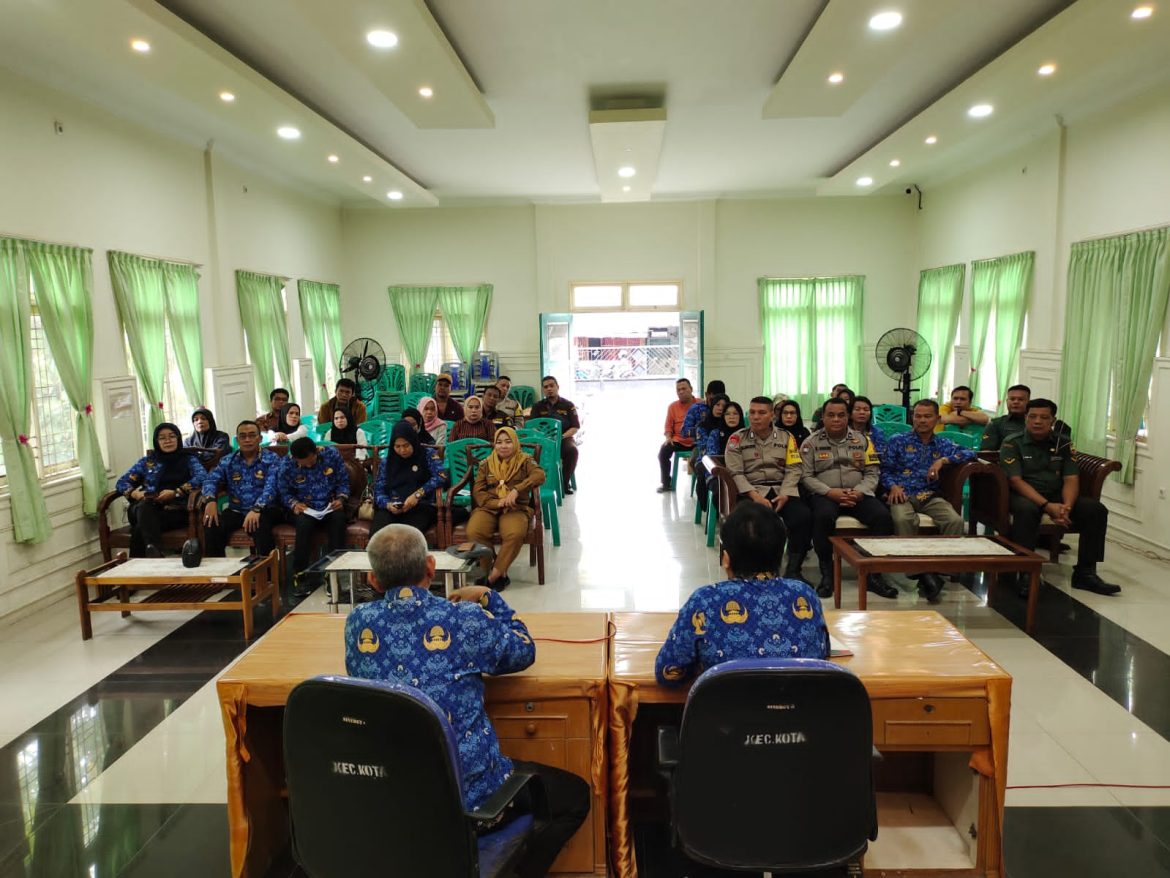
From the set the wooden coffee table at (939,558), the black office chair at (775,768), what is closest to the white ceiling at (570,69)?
the wooden coffee table at (939,558)

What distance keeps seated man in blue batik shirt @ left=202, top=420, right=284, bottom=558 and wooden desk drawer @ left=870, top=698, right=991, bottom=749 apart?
3921 mm

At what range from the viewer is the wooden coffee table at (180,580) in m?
4.20

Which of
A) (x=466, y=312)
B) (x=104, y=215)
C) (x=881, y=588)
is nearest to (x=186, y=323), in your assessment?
(x=104, y=215)

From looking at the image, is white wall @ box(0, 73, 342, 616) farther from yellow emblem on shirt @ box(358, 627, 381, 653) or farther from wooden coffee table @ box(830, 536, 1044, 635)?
wooden coffee table @ box(830, 536, 1044, 635)

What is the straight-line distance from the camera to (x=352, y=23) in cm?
408

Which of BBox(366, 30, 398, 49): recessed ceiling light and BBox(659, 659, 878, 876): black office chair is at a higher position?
BBox(366, 30, 398, 49): recessed ceiling light

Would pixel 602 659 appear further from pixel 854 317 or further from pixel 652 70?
pixel 854 317

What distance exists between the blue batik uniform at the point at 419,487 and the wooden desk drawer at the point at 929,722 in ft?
11.3

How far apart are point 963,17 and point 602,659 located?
446 cm

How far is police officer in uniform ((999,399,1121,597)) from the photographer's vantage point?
15.5ft

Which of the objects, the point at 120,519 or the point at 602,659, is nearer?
the point at 602,659

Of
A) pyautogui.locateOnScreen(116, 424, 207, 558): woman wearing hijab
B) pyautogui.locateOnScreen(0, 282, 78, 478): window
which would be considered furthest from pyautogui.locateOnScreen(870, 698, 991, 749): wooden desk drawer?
pyautogui.locateOnScreen(0, 282, 78, 478): window

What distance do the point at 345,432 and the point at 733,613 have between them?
18.7 feet

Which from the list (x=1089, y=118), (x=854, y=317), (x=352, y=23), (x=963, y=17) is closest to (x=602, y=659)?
(x=352, y=23)
